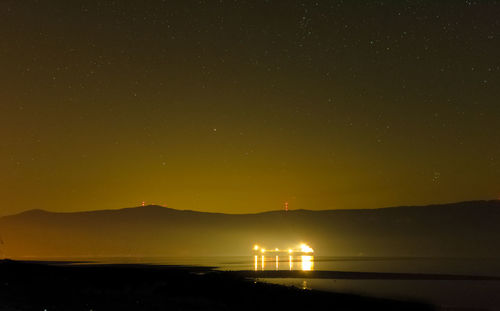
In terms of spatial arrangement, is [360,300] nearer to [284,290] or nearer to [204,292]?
[284,290]

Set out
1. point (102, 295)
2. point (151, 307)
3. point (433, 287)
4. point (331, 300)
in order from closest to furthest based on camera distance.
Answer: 1. point (151, 307)
2. point (102, 295)
3. point (331, 300)
4. point (433, 287)

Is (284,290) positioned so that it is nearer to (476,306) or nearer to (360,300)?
(360,300)

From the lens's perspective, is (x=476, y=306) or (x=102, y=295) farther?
(x=476, y=306)

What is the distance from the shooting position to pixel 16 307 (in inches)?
1006

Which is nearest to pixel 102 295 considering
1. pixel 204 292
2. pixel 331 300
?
pixel 204 292

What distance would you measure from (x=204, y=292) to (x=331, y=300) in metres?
9.78

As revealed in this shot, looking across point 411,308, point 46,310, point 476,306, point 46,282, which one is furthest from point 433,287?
point 46,310

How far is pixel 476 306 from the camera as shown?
49781 millimetres

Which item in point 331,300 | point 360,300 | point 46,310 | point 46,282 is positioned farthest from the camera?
point 360,300

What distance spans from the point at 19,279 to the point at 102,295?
1236cm

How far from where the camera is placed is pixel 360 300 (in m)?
49.6

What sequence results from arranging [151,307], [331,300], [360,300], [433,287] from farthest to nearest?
[433,287]
[360,300]
[331,300]
[151,307]

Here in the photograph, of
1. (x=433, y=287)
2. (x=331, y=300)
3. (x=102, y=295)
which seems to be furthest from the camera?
(x=433, y=287)

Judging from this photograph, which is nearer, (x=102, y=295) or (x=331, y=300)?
(x=102, y=295)
